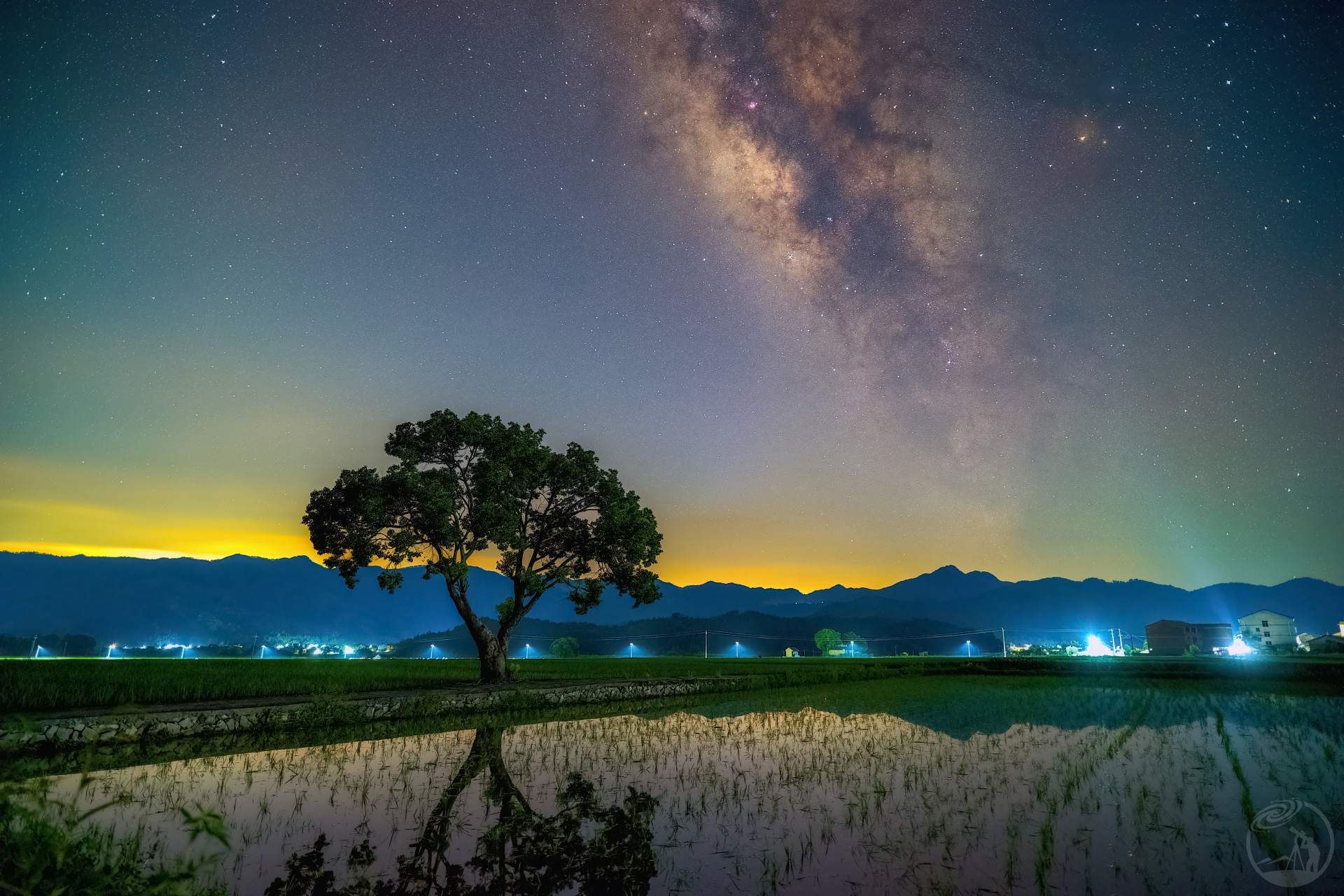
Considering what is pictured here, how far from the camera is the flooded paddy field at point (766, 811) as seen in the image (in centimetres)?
706

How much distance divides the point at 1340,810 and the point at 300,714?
75.8ft

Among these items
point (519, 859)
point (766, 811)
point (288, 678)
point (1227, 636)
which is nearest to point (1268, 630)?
point (1227, 636)

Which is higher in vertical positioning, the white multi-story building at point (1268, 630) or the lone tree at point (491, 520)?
the lone tree at point (491, 520)

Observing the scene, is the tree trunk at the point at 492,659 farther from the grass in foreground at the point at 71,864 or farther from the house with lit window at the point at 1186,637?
the house with lit window at the point at 1186,637

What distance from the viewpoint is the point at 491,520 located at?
29359 millimetres

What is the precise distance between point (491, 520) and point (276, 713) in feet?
39.4

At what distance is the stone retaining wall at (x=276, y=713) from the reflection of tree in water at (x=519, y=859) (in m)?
5.70

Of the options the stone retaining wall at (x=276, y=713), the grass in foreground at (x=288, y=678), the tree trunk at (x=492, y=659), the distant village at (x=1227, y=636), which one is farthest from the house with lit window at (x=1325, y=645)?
the tree trunk at (x=492, y=659)

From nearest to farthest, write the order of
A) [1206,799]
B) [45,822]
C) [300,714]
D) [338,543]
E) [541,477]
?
[45,822] → [1206,799] → [300,714] → [338,543] → [541,477]

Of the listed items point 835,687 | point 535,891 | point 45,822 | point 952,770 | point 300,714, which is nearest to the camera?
point 45,822

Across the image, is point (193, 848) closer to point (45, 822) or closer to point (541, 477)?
point (45, 822)

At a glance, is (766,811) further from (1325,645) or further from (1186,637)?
(1186,637)

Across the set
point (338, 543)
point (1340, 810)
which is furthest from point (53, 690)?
point (1340, 810)

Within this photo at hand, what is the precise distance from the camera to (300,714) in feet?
62.4
